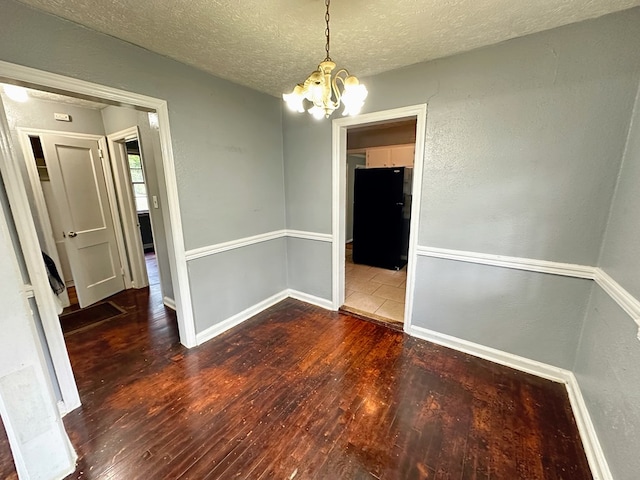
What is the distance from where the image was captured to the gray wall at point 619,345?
1.18 metres

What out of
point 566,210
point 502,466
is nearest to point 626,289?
point 566,210

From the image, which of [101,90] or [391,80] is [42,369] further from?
[391,80]

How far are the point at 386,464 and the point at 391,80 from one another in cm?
280

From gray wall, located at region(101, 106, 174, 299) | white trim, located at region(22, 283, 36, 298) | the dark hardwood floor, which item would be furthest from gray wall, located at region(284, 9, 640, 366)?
white trim, located at region(22, 283, 36, 298)

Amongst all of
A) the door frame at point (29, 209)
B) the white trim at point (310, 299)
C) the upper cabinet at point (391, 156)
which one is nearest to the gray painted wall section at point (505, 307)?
the white trim at point (310, 299)

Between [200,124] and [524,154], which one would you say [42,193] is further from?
[524,154]

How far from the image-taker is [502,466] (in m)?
1.38

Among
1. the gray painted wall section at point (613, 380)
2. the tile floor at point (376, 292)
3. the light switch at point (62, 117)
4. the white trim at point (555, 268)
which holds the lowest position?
the tile floor at point (376, 292)

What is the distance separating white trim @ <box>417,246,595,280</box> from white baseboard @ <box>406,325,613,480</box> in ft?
2.45

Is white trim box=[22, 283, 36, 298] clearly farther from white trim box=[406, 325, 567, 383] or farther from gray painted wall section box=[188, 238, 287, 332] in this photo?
white trim box=[406, 325, 567, 383]

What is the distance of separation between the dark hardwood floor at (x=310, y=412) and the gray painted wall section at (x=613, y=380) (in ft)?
0.70

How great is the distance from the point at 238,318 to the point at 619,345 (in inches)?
114

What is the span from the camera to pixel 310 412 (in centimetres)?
172

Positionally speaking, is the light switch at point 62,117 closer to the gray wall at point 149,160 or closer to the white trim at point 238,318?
the gray wall at point 149,160
